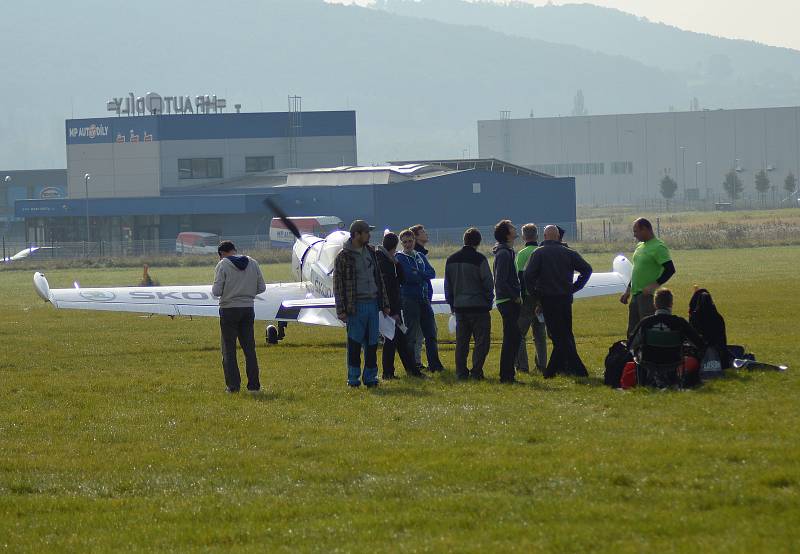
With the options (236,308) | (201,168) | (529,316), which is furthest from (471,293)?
(201,168)

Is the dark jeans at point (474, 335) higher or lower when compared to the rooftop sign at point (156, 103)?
lower

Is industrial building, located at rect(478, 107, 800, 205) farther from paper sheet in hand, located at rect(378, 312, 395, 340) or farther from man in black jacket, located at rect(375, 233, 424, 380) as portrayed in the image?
paper sheet in hand, located at rect(378, 312, 395, 340)

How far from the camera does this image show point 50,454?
419 inches

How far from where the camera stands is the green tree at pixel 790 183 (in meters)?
124

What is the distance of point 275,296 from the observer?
22.3m

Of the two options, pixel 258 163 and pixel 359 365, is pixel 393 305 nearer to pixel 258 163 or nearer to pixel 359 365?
pixel 359 365

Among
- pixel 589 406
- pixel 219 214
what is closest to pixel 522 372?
pixel 589 406

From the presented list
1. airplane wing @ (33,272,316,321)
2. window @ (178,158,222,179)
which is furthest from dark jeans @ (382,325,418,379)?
window @ (178,158,222,179)

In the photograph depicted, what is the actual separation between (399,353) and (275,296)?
7750 mm

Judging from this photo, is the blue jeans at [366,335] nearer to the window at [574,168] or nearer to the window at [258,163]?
the window at [258,163]

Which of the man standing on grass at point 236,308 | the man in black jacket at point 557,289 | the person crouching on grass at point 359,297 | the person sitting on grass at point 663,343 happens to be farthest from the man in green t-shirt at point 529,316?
the man standing on grass at point 236,308

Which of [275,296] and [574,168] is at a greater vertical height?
[574,168]

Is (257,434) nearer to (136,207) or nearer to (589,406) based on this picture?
(589,406)

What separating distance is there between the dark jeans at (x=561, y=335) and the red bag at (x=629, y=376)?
1.25m
